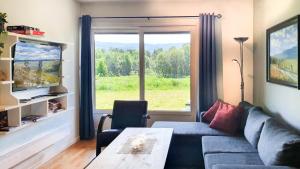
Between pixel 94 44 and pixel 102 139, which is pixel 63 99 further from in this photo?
pixel 94 44

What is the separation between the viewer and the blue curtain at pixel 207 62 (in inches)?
213

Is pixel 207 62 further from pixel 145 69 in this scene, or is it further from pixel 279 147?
pixel 279 147

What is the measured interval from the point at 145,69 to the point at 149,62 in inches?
5.8

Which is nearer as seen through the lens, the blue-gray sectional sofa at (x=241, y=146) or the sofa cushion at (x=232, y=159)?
the blue-gray sectional sofa at (x=241, y=146)

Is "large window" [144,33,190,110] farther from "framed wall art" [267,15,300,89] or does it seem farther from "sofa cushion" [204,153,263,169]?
"sofa cushion" [204,153,263,169]

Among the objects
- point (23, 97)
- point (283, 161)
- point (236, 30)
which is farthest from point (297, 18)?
point (23, 97)

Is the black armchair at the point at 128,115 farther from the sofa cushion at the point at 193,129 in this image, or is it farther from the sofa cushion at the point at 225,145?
the sofa cushion at the point at 225,145

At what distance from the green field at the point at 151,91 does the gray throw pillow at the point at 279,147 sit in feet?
9.04

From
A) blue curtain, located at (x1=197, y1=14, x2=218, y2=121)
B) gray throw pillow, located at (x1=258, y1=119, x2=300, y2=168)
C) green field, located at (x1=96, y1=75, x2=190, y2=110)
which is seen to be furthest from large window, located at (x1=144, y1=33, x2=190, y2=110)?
gray throw pillow, located at (x1=258, y1=119, x2=300, y2=168)

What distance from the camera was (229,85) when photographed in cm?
560

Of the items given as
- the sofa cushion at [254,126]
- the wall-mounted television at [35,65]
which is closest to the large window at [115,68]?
the wall-mounted television at [35,65]

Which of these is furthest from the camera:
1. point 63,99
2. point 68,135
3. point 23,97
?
point 68,135

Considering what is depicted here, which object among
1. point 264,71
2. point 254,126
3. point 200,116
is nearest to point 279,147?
point 254,126

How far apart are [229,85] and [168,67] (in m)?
1.12
